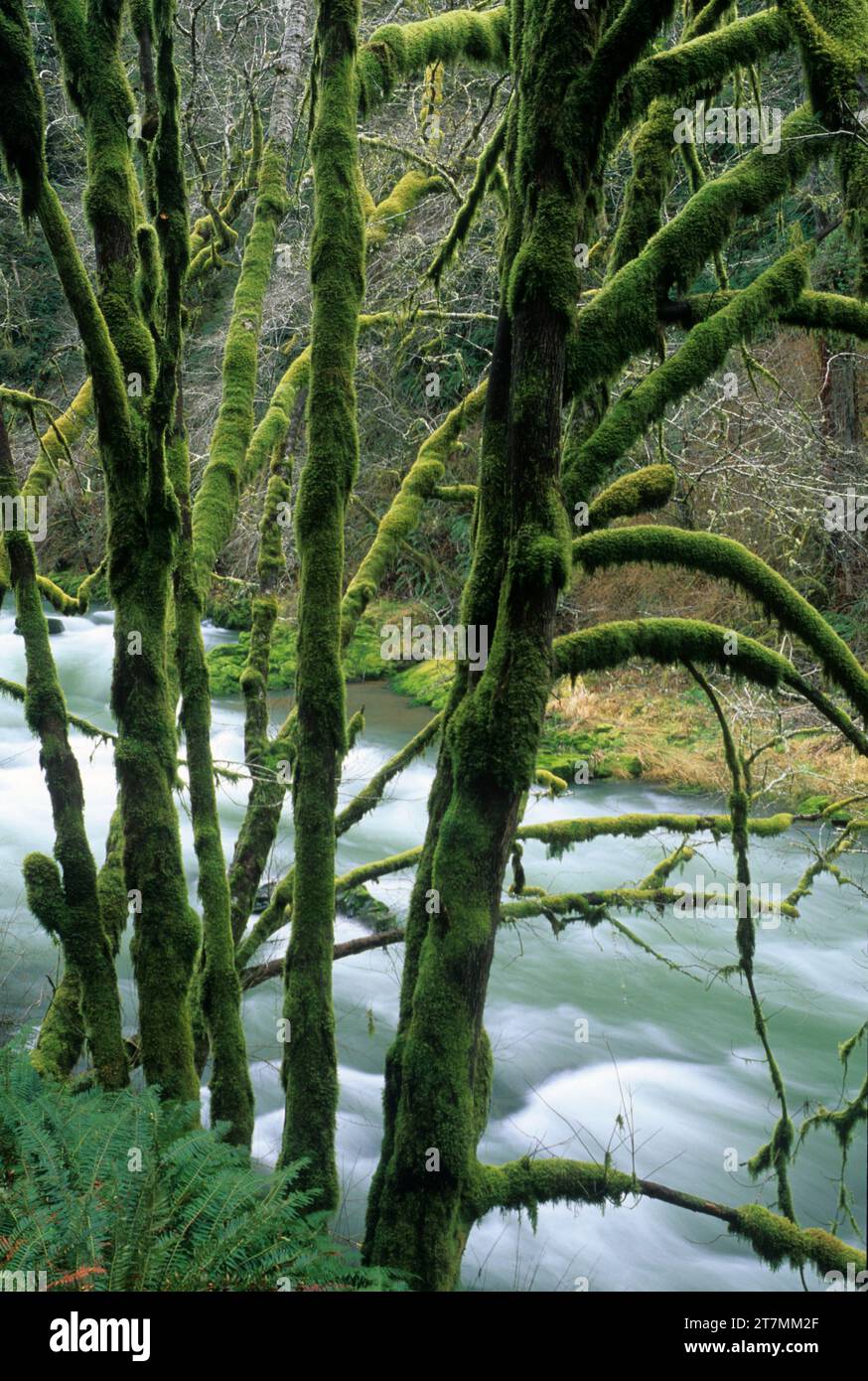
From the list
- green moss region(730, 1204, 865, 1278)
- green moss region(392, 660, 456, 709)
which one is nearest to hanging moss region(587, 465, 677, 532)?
green moss region(730, 1204, 865, 1278)

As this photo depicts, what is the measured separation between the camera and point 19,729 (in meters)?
14.1

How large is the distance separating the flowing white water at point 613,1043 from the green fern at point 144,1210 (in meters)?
1.93

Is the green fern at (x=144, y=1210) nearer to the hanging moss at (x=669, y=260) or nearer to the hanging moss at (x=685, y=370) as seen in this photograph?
the hanging moss at (x=685, y=370)

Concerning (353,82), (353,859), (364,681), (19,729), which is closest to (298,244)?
(353,82)

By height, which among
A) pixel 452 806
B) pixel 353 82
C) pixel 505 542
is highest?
pixel 353 82

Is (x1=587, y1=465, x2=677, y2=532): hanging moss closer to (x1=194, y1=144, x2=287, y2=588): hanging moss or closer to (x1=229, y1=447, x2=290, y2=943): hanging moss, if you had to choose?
(x1=194, y1=144, x2=287, y2=588): hanging moss

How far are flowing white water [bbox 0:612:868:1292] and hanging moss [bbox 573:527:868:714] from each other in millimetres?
2245

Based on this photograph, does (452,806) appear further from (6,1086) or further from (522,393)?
(6,1086)

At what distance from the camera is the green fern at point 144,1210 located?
3.25m

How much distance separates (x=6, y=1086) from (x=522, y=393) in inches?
126

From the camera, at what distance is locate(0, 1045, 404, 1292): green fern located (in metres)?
3.25

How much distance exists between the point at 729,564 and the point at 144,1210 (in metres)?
2.94

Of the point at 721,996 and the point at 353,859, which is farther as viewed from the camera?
the point at 353,859

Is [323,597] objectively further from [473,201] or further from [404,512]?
[404,512]
